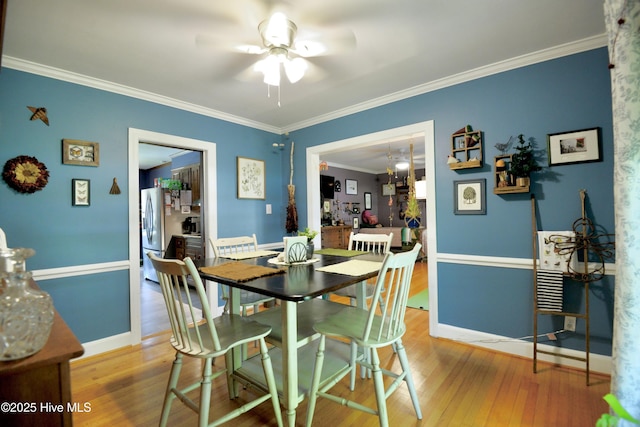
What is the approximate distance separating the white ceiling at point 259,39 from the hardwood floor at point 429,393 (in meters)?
2.38

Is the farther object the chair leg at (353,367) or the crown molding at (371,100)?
the crown molding at (371,100)

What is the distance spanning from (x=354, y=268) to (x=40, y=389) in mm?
1405

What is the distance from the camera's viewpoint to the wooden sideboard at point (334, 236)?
21.1 feet

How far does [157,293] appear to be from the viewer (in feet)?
14.7

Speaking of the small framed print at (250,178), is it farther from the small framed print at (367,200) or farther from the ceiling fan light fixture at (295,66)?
the small framed print at (367,200)

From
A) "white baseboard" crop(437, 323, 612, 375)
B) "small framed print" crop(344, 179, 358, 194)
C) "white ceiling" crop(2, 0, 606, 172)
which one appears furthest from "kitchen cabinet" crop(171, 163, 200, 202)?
"small framed print" crop(344, 179, 358, 194)

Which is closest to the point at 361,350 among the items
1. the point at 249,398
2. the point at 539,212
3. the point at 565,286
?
the point at 249,398

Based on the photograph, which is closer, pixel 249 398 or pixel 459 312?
pixel 249 398

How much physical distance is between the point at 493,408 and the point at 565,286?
1.12m

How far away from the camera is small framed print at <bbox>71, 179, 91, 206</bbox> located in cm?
247

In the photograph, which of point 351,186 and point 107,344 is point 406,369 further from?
point 351,186

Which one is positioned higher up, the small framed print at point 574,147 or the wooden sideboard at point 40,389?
the small framed print at point 574,147

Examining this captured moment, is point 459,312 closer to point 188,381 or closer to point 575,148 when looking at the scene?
point 575,148


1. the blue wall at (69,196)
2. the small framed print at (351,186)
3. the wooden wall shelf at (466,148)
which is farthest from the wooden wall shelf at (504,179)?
the small framed print at (351,186)
